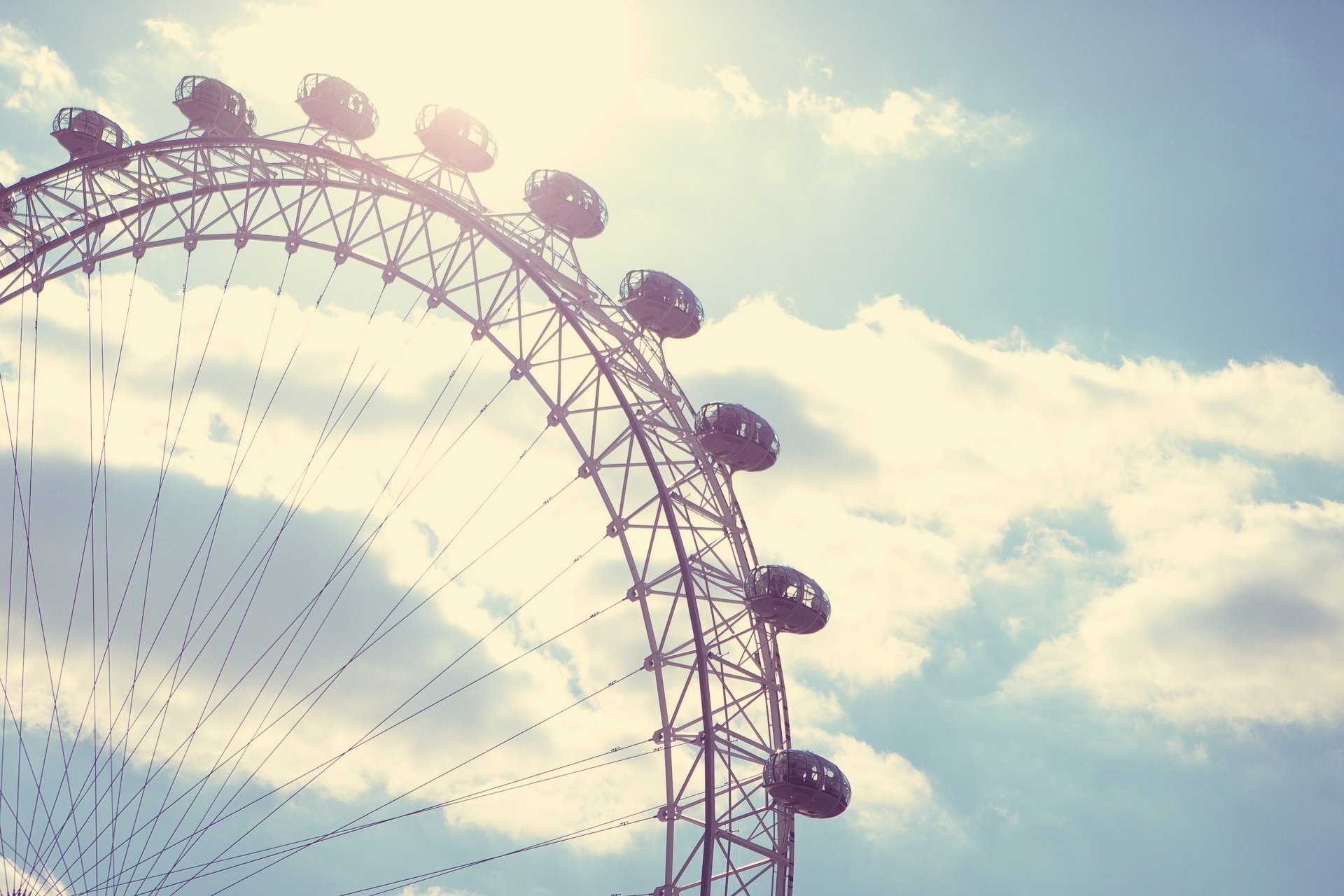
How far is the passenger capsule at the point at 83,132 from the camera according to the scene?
132ft

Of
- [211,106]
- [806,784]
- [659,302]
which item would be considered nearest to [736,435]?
[659,302]

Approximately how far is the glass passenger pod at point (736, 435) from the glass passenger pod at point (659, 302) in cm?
234

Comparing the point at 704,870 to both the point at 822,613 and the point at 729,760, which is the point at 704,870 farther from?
the point at 822,613

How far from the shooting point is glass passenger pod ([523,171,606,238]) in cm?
3578

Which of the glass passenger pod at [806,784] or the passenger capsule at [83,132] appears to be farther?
the passenger capsule at [83,132]

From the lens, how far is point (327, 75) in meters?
36.8

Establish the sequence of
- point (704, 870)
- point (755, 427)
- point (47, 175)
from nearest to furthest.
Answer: point (704, 870) → point (755, 427) → point (47, 175)

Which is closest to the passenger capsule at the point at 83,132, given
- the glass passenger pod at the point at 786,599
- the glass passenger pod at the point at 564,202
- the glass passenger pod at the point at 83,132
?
the glass passenger pod at the point at 83,132

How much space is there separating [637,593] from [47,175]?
20.7 metres

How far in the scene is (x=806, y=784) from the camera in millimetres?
32938

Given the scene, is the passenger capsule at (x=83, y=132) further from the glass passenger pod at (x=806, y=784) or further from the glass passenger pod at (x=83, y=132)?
the glass passenger pod at (x=806, y=784)

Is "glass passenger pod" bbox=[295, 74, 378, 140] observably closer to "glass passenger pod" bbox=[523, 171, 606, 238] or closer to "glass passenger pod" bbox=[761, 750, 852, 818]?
"glass passenger pod" bbox=[523, 171, 606, 238]

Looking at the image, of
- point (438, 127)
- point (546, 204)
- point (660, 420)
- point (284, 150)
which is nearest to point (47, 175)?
point (284, 150)

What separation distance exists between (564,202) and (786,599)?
1118 centimetres
